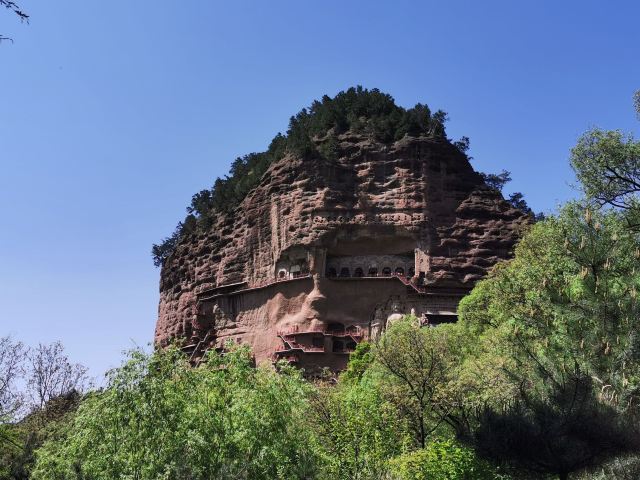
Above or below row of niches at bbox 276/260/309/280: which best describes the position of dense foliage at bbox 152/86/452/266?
above

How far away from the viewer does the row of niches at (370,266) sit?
55812 millimetres

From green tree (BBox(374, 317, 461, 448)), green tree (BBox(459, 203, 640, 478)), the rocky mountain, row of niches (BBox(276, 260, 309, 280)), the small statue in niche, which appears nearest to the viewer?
green tree (BBox(459, 203, 640, 478))

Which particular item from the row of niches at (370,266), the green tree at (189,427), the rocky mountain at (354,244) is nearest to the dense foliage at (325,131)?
the rocky mountain at (354,244)

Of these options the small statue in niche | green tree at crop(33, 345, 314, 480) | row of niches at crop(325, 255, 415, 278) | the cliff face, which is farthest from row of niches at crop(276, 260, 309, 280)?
green tree at crop(33, 345, 314, 480)

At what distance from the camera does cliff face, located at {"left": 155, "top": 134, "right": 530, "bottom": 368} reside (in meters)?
53.9

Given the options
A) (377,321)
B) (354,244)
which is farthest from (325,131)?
(377,321)

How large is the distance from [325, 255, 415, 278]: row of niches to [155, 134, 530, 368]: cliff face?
0.08m

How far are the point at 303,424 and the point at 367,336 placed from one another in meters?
33.5

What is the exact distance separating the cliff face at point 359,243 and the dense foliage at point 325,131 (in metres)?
1.30

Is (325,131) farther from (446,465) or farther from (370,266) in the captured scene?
(446,465)

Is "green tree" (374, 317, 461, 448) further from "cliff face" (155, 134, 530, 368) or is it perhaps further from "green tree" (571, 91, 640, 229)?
"cliff face" (155, 134, 530, 368)

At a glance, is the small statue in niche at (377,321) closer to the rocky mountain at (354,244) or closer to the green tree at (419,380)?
the rocky mountain at (354,244)

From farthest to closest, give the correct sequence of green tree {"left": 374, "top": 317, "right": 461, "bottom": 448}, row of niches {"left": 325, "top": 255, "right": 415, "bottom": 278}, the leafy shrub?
row of niches {"left": 325, "top": 255, "right": 415, "bottom": 278} < green tree {"left": 374, "top": 317, "right": 461, "bottom": 448} < the leafy shrub

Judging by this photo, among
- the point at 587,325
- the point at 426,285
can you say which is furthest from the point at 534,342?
the point at 426,285
